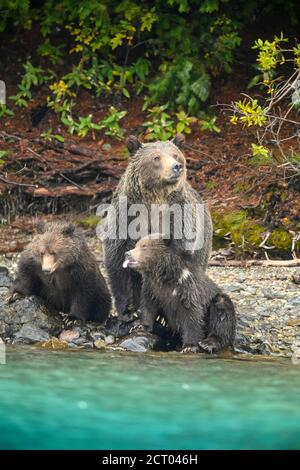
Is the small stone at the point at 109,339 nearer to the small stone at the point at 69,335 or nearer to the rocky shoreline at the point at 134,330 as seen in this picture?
the rocky shoreline at the point at 134,330

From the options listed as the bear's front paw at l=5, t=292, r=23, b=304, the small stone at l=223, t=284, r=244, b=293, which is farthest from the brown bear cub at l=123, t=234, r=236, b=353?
the small stone at l=223, t=284, r=244, b=293

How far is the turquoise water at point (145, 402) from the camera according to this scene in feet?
24.4

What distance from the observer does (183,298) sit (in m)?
9.75

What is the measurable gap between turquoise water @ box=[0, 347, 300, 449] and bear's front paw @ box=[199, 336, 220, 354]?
24 cm

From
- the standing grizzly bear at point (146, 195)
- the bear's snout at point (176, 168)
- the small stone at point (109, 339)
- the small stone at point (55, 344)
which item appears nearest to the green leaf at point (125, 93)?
the standing grizzly bear at point (146, 195)

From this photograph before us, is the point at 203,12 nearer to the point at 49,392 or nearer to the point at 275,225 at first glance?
the point at 275,225

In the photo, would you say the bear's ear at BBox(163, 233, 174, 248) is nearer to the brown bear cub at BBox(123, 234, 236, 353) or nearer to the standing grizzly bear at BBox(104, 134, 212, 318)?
the brown bear cub at BBox(123, 234, 236, 353)

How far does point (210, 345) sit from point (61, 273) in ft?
5.27

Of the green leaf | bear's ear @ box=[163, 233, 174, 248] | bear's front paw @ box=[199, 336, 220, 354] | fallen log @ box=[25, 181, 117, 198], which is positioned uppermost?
the green leaf

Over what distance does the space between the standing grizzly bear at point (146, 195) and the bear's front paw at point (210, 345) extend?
89 cm

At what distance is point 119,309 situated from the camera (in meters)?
10.8

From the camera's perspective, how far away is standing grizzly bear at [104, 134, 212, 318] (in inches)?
411
